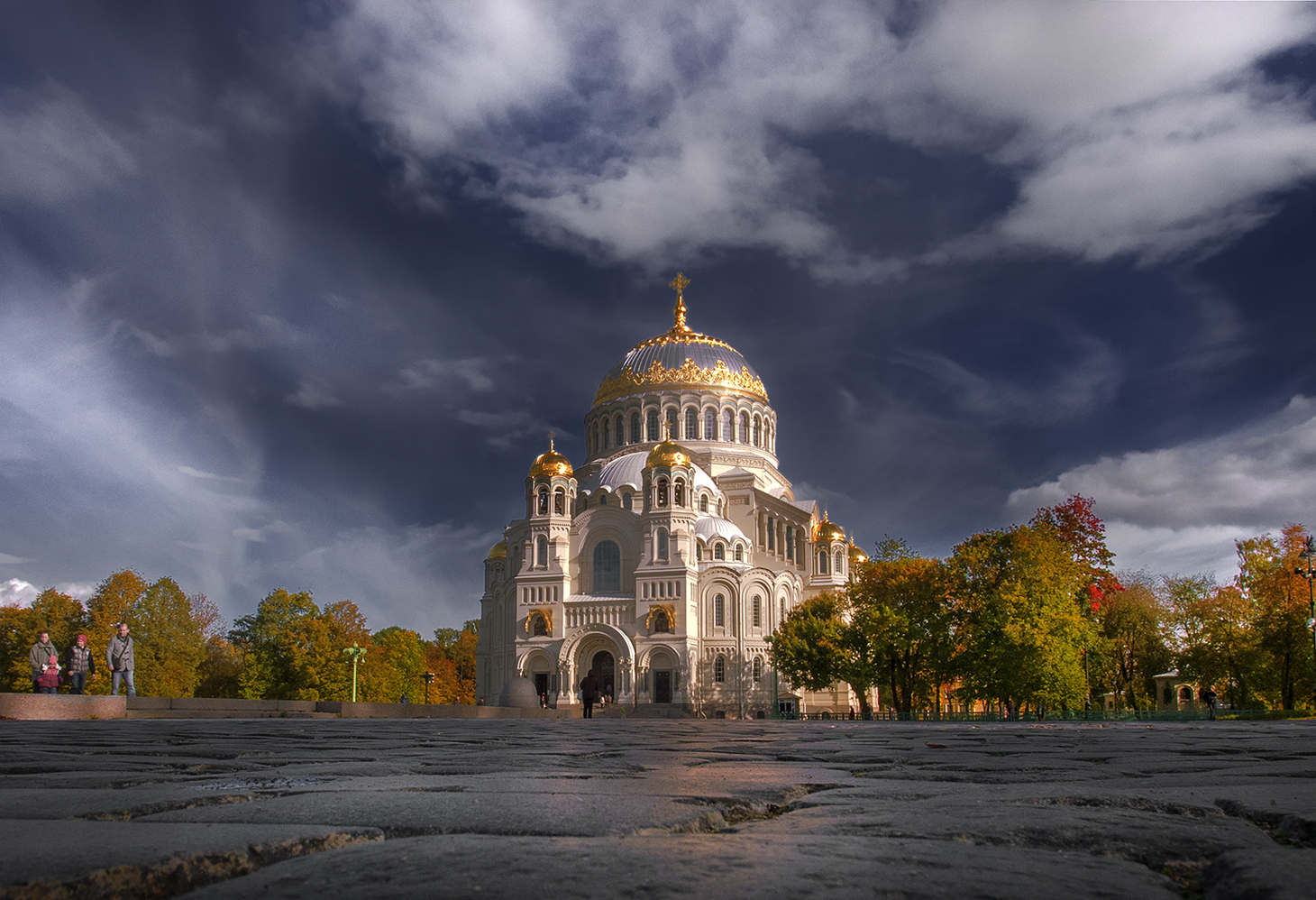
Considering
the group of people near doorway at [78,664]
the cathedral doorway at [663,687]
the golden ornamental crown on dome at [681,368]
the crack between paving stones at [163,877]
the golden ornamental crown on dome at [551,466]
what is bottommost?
the cathedral doorway at [663,687]

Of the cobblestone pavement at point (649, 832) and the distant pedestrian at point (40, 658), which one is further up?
the distant pedestrian at point (40, 658)

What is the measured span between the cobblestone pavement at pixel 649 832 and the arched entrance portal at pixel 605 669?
4498 cm

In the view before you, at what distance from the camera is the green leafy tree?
29.8m

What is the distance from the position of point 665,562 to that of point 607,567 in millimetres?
4167

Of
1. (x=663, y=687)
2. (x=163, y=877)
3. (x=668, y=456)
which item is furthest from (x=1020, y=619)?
(x=163, y=877)

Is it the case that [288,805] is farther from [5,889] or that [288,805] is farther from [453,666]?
[453,666]

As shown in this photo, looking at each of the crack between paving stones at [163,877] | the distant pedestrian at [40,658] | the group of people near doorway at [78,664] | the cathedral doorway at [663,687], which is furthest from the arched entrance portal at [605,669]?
the crack between paving stones at [163,877]

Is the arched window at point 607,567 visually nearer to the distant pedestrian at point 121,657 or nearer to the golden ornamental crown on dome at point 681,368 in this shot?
the golden ornamental crown on dome at point 681,368

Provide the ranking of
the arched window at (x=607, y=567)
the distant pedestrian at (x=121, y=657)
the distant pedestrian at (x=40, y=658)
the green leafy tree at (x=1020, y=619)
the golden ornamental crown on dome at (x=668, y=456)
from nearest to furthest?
1. the distant pedestrian at (x=40, y=658)
2. the distant pedestrian at (x=121, y=657)
3. the green leafy tree at (x=1020, y=619)
4. the golden ornamental crown on dome at (x=668, y=456)
5. the arched window at (x=607, y=567)

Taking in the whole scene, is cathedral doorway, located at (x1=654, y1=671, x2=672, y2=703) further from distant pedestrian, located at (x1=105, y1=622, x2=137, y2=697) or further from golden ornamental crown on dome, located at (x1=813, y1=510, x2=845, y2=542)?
distant pedestrian, located at (x1=105, y1=622, x2=137, y2=697)

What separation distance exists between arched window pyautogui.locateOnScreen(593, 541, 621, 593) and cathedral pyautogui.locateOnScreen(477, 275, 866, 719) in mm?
71

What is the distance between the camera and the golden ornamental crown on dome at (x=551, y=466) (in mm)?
52156

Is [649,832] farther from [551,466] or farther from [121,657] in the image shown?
[551,466]

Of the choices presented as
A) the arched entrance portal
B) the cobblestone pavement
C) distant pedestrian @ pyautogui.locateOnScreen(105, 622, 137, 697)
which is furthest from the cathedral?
the cobblestone pavement
